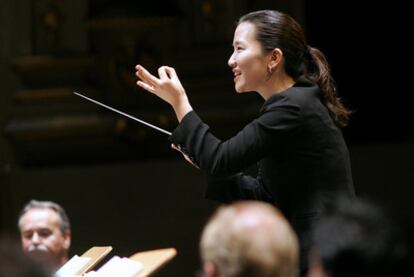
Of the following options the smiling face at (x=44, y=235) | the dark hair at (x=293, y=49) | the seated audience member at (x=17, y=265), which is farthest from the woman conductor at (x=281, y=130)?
the smiling face at (x=44, y=235)

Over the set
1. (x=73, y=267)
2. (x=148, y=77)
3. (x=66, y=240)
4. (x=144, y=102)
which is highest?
(x=148, y=77)

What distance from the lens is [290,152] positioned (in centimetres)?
325

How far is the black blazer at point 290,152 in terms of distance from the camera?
10.5ft

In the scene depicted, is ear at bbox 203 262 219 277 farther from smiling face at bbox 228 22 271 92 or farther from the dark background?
the dark background

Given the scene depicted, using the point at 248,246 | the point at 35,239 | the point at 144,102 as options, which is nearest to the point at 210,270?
the point at 248,246

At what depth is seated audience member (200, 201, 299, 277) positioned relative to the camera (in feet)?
6.68

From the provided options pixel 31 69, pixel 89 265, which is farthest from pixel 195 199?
pixel 89 265

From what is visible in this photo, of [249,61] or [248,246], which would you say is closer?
[248,246]

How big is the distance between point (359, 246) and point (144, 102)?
503cm

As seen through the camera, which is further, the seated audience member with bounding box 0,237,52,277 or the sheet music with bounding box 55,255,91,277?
the sheet music with bounding box 55,255,91,277

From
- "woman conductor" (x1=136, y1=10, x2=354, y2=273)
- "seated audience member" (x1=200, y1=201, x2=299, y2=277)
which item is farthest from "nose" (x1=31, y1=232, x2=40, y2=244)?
"seated audience member" (x1=200, y1=201, x2=299, y2=277)

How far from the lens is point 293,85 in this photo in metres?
3.38

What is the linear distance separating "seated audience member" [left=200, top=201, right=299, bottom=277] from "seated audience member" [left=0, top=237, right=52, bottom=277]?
45 centimetres

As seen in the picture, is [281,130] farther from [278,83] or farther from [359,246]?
[359,246]
